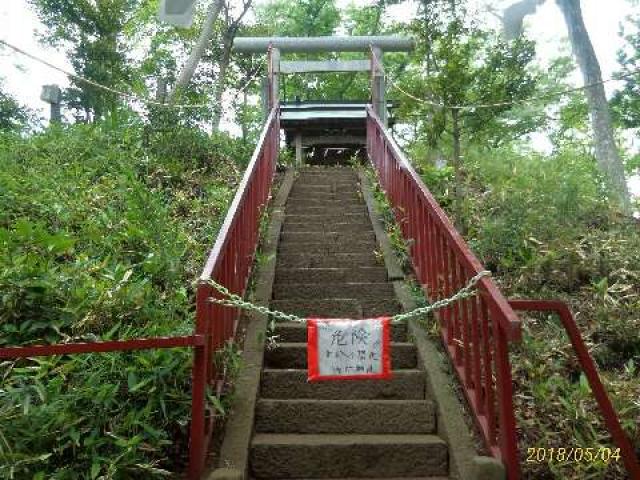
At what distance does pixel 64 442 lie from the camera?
2.70m

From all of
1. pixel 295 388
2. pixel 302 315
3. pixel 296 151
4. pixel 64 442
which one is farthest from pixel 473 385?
pixel 296 151

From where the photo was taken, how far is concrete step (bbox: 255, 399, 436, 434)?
3410 millimetres

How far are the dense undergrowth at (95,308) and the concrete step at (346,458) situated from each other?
1.59 feet

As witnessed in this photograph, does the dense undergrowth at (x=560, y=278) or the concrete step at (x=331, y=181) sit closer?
the dense undergrowth at (x=560, y=278)

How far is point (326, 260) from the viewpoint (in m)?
5.47

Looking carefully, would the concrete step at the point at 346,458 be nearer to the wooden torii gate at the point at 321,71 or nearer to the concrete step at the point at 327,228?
the concrete step at the point at 327,228

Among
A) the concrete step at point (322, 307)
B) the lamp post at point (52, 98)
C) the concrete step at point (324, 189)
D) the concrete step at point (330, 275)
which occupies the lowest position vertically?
the concrete step at point (322, 307)

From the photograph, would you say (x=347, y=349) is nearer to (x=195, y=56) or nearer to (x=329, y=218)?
(x=329, y=218)

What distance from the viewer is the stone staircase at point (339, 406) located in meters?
3.13

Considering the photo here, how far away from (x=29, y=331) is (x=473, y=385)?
2.71m

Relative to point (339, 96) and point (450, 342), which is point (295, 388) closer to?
point (450, 342)

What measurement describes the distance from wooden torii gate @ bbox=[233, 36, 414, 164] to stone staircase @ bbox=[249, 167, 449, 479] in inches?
218

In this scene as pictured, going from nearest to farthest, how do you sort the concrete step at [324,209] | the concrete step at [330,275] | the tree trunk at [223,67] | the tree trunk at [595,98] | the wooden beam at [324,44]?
the concrete step at [330,275]
the concrete step at [324,209]
the tree trunk at [595,98]
the wooden beam at [324,44]
the tree trunk at [223,67]
